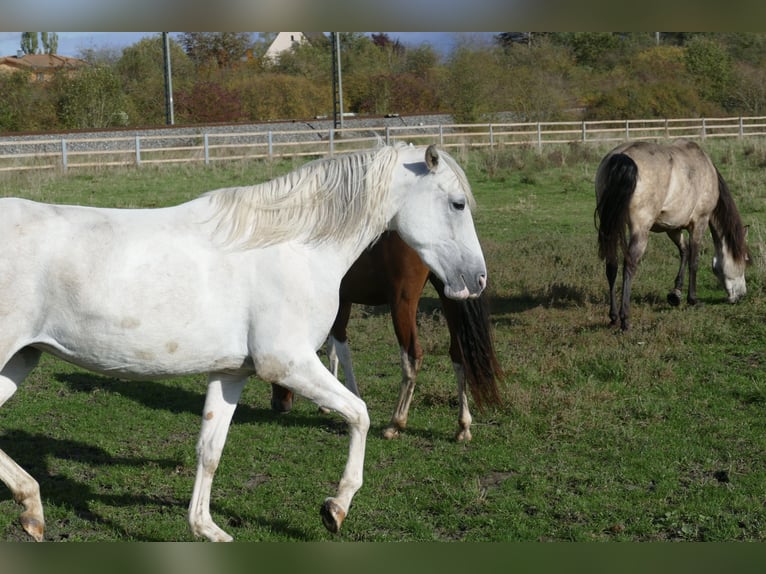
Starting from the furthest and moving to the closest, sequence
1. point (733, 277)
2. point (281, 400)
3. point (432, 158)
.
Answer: point (733, 277) → point (281, 400) → point (432, 158)

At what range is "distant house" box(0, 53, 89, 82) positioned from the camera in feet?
120

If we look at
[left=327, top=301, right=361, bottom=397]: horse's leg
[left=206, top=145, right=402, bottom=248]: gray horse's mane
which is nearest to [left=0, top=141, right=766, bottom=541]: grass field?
[left=327, top=301, right=361, bottom=397]: horse's leg

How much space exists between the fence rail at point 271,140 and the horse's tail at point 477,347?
49.9 feet

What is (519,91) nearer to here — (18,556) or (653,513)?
(653,513)

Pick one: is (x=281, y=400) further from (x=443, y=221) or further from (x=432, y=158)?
(x=432, y=158)

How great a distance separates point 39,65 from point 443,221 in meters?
41.3

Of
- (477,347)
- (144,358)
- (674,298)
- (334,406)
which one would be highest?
(144,358)

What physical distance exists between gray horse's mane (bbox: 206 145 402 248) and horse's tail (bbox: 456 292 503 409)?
1869 millimetres

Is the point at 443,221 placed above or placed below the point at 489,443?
above

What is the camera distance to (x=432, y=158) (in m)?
4.10

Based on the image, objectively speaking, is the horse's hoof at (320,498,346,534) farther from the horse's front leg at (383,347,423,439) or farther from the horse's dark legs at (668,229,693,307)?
the horse's dark legs at (668,229,693,307)

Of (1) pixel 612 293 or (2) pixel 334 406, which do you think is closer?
(2) pixel 334 406

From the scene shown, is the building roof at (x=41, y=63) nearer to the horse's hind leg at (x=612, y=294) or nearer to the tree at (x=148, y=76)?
the tree at (x=148, y=76)

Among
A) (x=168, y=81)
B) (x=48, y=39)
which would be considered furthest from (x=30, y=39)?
(x=168, y=81)
